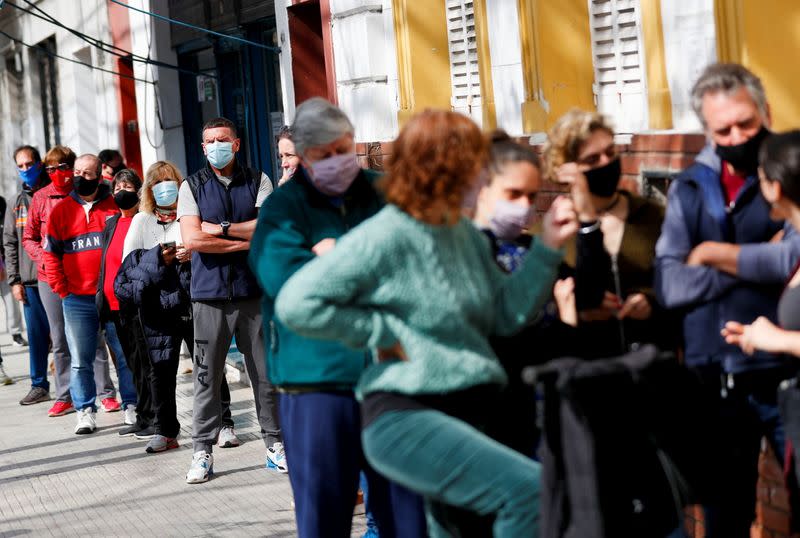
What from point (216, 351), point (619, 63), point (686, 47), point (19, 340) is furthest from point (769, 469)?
point (19, 340)

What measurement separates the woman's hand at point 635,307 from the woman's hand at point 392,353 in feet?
2.69

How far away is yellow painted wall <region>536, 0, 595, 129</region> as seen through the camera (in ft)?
24.6

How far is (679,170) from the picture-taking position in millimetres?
5352

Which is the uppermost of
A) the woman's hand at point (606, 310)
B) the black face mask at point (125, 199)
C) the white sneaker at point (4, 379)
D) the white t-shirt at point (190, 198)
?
the black face mask at point (125, 199)

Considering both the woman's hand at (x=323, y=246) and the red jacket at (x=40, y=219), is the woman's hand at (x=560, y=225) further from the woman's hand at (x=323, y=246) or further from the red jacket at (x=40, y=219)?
the red jacket at (x=40, y=219)

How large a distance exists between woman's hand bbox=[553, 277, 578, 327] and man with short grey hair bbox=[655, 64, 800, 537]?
0.96 feet

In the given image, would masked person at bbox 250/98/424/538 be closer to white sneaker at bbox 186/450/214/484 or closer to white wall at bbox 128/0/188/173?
white sneaker at bbox 186/450/214/484

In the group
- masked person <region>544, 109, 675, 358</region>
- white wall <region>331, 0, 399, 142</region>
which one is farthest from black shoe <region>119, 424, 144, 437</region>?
masked person <region>544, 109, 675, 358</region>

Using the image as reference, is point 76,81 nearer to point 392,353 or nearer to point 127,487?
point 127,487

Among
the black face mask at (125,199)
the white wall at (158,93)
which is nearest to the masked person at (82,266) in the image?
the black face mask at (125,199)

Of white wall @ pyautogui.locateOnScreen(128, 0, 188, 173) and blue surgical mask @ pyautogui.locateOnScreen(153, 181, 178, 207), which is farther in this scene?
white wall @ pyautogui.locateOnScreen(128, 0, 188, 173)

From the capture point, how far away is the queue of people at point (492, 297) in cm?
402

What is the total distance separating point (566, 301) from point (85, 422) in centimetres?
594

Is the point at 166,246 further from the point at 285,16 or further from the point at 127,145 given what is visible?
the point at 127,145
